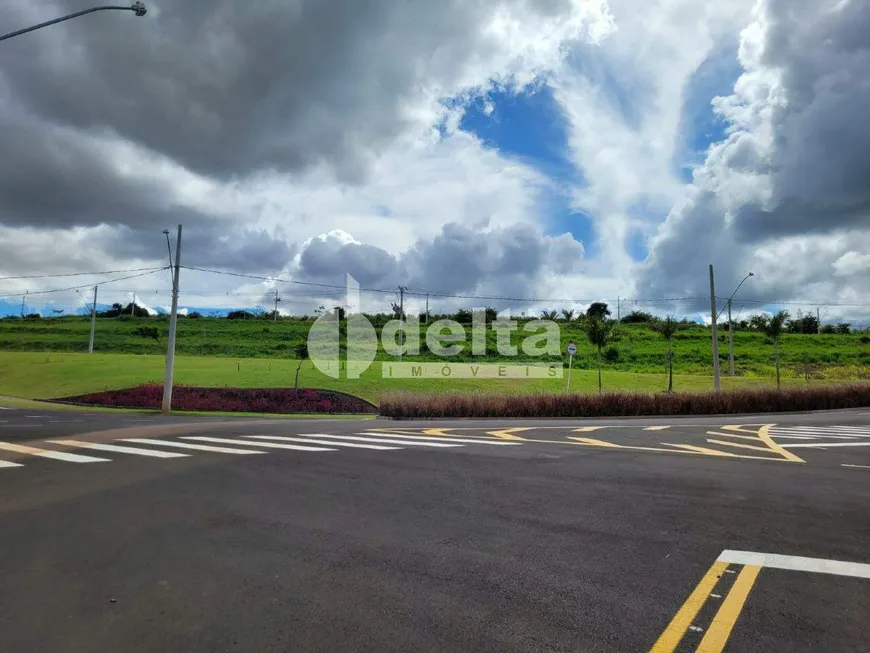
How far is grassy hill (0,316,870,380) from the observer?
188 ft

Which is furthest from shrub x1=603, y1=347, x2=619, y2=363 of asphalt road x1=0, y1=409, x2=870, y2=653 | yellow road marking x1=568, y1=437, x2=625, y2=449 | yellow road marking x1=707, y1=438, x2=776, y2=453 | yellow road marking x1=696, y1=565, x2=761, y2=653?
yellow road marking x1=696, y1=565, x2=761, y2=653

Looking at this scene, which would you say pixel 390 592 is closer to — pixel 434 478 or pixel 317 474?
pixel 434 478

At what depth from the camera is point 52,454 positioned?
409 inches

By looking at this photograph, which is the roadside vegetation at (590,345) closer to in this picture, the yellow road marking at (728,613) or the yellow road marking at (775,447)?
the yellow road marking at (775,447)

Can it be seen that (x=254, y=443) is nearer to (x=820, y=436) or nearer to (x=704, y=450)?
(x=704, y=450)

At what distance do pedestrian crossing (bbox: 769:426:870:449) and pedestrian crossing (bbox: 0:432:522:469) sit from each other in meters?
6.36

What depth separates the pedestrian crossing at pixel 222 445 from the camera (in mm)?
10258

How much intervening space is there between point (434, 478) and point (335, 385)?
28.3 metres

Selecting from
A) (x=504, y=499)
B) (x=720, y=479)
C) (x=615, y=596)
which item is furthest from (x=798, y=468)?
(x=615, y=596)

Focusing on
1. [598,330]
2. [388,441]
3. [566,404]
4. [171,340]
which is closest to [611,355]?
[598,330]

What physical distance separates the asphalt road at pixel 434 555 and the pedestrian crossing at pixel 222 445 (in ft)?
3.09

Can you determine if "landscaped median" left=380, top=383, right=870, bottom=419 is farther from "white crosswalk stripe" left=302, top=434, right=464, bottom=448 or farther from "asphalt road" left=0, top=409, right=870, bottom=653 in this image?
"asphalt road" left=0, top=409, right=870, bottom=653

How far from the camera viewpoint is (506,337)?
235 feet

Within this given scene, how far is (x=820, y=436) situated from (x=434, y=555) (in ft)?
44.7
